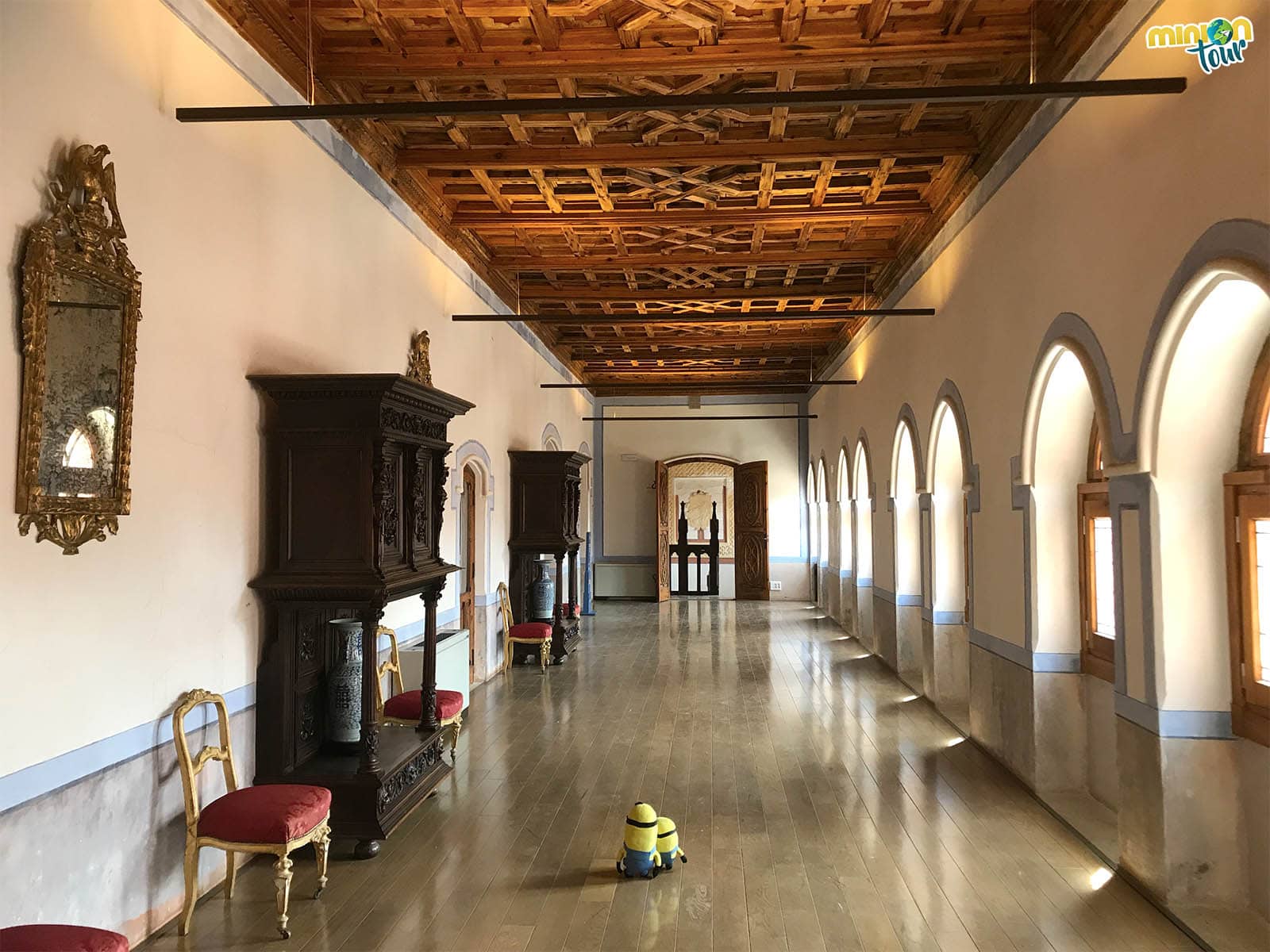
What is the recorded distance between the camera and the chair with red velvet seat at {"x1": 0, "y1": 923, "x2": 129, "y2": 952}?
9.05ft

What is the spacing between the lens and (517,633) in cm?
1095

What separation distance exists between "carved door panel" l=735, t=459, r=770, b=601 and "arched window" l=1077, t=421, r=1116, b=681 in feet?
42.3

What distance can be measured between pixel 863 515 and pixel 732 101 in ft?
32.1

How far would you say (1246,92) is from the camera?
11.2 ft

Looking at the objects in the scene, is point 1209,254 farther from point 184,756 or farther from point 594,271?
point 594,271

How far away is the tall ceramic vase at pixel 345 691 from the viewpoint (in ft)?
17.6

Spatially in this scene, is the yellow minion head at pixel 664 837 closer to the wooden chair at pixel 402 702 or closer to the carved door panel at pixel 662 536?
the wooden chair at pixel 402 702

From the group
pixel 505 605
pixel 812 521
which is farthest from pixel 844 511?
pixel 505 605

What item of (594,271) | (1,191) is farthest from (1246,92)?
(594,271)

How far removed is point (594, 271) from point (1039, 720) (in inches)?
268

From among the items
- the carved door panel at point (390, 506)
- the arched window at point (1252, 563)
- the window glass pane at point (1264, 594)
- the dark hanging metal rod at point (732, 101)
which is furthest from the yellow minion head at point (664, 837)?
the dark hanging metal rod at point (732, 101)

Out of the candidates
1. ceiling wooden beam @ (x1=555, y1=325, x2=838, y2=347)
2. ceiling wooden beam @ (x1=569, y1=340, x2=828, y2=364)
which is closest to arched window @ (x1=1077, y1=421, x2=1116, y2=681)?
ceiling wooden beam @ (x1=555, y1=325, x2=838, y2=347)

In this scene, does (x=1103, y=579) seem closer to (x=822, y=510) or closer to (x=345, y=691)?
(x=345, y=691)

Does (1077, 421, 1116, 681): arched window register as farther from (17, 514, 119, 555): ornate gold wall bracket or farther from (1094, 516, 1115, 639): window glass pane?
(17, 514, 119, 555): ornate gold wall bracket
